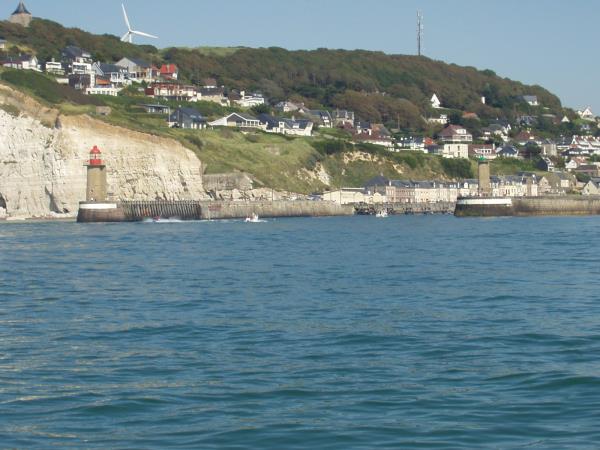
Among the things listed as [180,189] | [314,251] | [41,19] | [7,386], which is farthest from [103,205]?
[41,19]

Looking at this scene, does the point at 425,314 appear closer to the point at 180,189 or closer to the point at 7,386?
the point at 7,386

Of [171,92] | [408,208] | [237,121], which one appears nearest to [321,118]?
[171,92]

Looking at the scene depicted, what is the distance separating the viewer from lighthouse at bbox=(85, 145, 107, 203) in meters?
101

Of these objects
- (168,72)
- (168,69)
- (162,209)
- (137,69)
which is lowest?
(162,209)

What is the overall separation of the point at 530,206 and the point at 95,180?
165 feet

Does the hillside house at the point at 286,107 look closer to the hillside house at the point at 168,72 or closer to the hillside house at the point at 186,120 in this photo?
the hillside house at the point at 168,72

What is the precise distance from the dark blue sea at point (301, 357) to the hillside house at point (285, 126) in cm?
11834

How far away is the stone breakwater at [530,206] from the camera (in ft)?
386

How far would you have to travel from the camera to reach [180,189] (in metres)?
115

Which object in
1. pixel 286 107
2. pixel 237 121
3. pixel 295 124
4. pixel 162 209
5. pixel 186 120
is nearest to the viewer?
pixel 162 209

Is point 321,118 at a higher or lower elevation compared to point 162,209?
higher

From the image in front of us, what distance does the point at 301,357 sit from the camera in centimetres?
2050

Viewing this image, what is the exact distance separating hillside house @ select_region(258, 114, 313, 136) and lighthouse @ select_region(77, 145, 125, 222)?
190 feet

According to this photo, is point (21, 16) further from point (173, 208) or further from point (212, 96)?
point (173, 208)
